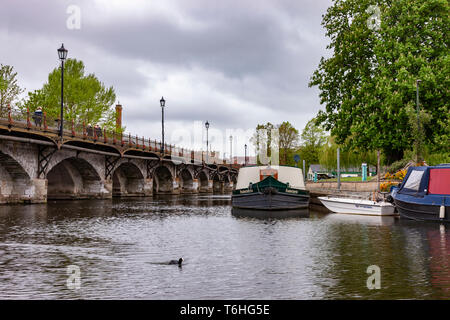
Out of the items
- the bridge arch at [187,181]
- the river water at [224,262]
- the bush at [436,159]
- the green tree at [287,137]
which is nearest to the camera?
the river water at [224,262]

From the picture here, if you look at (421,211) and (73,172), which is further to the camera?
(73,172)

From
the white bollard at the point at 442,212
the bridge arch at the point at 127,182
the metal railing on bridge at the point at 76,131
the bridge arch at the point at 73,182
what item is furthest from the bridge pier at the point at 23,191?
the white bollard at the point at 442,212

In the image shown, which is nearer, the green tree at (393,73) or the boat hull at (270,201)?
the boat hull at (270,201)

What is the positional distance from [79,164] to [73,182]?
95.7 inches

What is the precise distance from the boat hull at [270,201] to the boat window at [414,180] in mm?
8805

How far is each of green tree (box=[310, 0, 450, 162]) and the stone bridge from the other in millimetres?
21713

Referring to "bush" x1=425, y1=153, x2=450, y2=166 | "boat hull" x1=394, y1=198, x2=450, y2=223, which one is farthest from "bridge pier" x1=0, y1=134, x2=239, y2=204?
"bush" x1=425, y1=153, x2=450, y2=166

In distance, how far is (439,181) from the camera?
21422mm

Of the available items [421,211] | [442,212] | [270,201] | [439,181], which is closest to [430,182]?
[439,181]

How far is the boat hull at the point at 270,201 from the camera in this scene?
30297mm

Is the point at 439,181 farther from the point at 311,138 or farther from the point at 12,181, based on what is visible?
the point at 311,138

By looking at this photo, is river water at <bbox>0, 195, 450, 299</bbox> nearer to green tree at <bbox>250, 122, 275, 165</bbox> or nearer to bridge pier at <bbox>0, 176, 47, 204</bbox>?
bridge pier at <bbox>0, 176, 47, 204</bbox>

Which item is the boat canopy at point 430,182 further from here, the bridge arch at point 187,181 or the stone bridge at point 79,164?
the bridge arch at point 187,181

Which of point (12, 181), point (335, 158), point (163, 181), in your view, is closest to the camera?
point (12, 181)
